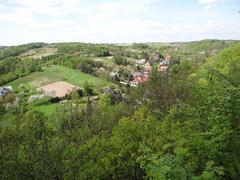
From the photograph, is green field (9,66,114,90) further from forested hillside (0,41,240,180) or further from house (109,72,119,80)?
forested hillside (0,41,240,180)

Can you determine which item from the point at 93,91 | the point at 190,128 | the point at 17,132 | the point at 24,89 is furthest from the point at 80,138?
the point at 24,89

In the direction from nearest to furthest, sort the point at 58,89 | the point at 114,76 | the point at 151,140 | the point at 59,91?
the point at 151,140
the point at 59,91
the point at 58,89
the point at 114,76

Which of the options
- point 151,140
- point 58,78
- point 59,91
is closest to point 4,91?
point 59,91

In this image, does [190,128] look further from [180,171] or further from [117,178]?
[117,178]

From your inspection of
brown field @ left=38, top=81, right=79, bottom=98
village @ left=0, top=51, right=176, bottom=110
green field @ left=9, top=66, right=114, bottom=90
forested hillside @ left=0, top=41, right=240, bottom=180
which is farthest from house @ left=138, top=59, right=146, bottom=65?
forested hillside @ left=0, top=41, right=240, bottom=180

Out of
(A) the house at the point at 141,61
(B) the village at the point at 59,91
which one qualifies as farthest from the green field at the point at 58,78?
(A) the house at the point at 141,61

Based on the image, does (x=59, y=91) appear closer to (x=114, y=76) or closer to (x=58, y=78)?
(x=58, y=78)
